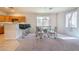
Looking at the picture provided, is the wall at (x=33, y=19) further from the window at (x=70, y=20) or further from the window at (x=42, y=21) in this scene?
the window at (x=70, y=20)

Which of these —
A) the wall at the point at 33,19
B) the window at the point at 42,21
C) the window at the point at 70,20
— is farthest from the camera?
the window at the point at 70,20

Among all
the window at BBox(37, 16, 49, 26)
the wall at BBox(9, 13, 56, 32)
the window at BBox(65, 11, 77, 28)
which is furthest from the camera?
the window at BBox(65, 11, 77, 28)

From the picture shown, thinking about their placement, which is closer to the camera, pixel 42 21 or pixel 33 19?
pixel 42 21

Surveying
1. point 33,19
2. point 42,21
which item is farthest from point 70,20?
point 33,19

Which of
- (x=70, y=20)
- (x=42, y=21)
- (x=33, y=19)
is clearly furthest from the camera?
(x=70, y=20)

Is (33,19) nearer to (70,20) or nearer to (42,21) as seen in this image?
(42,21)

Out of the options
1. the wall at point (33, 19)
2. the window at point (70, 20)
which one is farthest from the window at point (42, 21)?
the window at point (70, 20)

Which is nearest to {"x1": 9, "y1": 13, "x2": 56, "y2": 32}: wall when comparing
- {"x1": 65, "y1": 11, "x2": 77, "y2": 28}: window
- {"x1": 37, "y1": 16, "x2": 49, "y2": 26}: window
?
{"x1": 37, "y1": 16, "x2": 49, "y2": 26}: window

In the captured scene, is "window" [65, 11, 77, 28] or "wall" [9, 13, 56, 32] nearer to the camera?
"wall" [9, 13, 56, 32]

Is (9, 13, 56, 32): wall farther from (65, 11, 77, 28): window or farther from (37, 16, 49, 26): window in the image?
(65, 11, 77, 28): window

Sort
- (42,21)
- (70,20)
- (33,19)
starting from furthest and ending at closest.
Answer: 1. (70,20)
2. (33,19)
3. (42,21)
